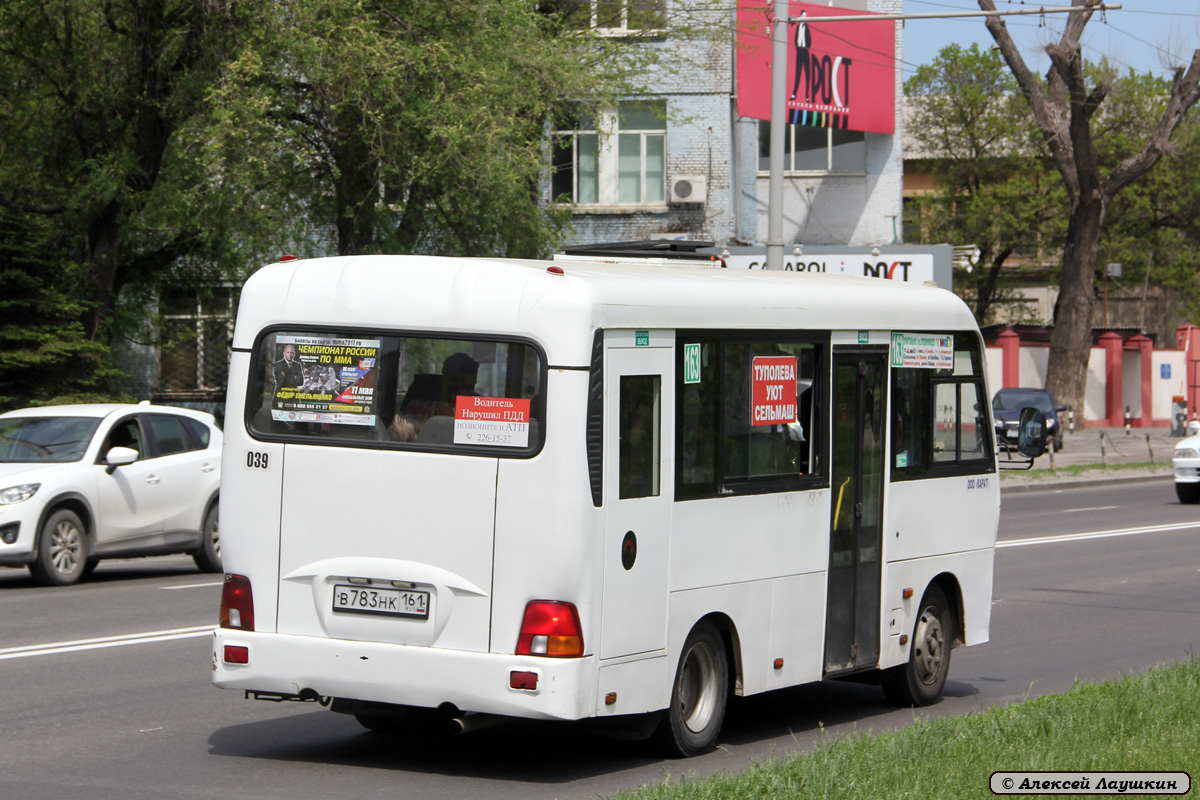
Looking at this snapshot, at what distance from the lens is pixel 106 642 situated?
A: 11.0 metres

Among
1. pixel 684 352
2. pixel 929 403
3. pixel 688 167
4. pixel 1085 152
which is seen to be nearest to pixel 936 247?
pixel 688 167

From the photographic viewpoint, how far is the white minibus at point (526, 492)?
6910 mm

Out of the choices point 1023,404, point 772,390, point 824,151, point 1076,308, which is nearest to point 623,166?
point 824,151

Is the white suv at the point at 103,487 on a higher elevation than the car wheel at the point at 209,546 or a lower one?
higher

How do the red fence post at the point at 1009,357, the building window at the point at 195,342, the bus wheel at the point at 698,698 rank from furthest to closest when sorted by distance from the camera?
the red fence post at the point at 1009,357 → the building window at the point at 195,342 → the bus wheel at the point at 698,698

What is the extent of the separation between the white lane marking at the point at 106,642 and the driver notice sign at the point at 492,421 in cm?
467

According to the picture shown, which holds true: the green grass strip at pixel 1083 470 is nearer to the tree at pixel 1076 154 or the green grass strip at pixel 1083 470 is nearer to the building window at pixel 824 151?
the building window at pixel 824 151

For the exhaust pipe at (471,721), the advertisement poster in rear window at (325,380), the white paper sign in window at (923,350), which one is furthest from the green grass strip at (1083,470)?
the advertisement poster in rear window at (325,380)

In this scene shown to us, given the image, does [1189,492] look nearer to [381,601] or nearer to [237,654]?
[381,601]

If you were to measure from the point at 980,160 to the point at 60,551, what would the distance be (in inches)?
2083

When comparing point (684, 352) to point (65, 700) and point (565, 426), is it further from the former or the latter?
point (65, 700)

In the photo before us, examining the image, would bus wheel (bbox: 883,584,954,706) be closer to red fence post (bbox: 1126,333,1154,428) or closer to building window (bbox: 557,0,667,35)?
building window (bbox: 557,0,667,35)

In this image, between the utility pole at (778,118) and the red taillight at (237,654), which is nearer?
the red taillight at (237,654)

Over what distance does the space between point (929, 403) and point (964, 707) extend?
5.86ft
